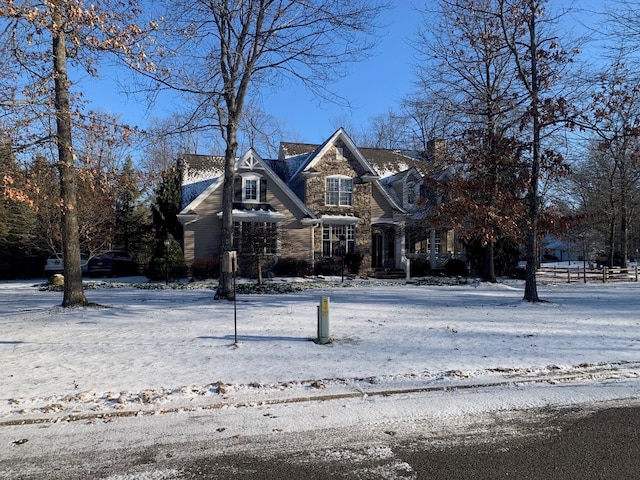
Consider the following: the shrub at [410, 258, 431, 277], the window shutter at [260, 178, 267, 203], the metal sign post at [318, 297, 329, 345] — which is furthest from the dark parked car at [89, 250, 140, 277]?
the metal sign post at [318, 297, 329, 345]

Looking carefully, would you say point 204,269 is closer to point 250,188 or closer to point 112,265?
point 250,188

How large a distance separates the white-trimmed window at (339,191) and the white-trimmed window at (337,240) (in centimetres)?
140

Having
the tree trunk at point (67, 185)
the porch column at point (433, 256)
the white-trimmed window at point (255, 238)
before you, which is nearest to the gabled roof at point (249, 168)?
the white-trimmed window at point (255, 238)

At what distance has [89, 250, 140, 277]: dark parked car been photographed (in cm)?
2720

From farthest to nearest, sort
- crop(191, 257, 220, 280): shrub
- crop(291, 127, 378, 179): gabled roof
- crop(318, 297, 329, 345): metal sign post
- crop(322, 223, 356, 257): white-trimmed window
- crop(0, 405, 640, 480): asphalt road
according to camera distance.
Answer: crop(322, 223, 356, 257): white-trimmed window → crop(291, 127, 378, 179): gabled roof → crop(191, 257, 220, 280): shrub → crop(318, 297, 329, 345): metal sign post → crop(0, 405, 640, 480): asphalt road

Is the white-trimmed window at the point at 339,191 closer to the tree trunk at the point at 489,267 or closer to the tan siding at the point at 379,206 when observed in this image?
the tan siding at the point at 379,206

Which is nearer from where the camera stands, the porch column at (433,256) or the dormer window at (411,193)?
the porch column at (433,256)

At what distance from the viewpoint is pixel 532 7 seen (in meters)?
15.1

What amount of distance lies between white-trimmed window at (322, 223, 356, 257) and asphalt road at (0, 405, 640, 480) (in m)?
22.8

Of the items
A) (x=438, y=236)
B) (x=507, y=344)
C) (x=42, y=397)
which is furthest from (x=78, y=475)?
(x=438, y=236)

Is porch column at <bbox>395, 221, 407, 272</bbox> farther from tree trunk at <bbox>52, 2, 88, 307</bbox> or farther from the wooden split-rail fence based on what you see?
tree trunk at <bbox>52, 2, 88, 307</bbox>

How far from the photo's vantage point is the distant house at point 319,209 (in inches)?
989

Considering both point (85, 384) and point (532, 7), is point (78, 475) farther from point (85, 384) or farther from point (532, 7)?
point (532, 7)

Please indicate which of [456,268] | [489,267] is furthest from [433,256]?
[489,267]
